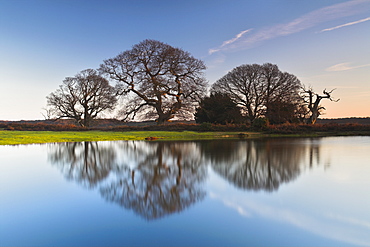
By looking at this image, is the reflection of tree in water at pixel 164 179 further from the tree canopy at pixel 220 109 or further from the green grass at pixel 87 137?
the tree canopy at pixel 220 109

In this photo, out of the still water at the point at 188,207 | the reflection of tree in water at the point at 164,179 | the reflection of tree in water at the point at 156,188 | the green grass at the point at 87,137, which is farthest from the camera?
the green grass at the point at 87,137

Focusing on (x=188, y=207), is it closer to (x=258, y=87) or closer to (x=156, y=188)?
(x=156, y=188)

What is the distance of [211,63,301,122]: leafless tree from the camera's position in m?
34.3

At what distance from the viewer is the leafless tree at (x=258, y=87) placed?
34.3 meters

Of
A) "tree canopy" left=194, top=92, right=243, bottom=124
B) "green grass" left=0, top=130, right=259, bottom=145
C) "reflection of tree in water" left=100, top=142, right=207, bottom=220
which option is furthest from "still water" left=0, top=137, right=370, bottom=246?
"tree canopy" left=194, top=92, right=243, bottom=124

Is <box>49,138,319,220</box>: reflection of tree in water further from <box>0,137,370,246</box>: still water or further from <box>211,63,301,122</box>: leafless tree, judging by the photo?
<box>211,63,301,122</box>: leafless tree

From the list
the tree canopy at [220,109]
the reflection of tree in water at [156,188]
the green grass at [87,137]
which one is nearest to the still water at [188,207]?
the reflection of tree in water at [156,188]

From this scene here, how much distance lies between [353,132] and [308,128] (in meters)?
4.13

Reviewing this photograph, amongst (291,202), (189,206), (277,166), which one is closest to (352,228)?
(291,202)

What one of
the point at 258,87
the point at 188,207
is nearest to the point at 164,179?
the point at 188,207

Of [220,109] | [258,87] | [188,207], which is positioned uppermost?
[258,87]

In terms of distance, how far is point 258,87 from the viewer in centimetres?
3459

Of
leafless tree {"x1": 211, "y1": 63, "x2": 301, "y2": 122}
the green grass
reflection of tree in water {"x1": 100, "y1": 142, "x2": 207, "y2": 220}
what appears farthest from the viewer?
leafless tree {"x1": 211, "y1": 63, "x2": 301, "y2": 122}

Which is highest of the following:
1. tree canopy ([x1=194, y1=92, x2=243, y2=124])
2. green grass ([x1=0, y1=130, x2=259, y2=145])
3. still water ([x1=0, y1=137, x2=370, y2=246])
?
tree canopy ([x1=194, y1=92, x2=243, y2=124])
